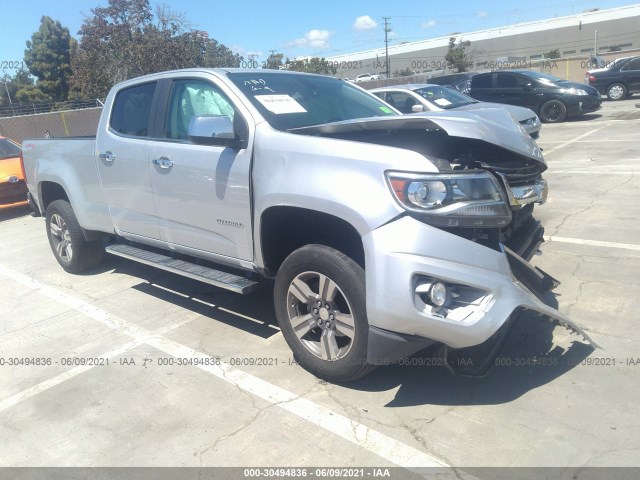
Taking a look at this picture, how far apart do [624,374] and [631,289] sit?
142 centimetres

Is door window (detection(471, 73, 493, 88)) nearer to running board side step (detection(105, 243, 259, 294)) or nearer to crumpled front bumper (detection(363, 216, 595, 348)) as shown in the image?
running board side step (detection(105, 243, 259, 294))

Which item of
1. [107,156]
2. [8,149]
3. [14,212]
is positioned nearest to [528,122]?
[107,156]

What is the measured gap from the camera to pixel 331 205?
3186mm

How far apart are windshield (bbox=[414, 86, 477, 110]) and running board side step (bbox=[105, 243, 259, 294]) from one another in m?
8.20

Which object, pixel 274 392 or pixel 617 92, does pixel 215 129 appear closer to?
pixel 274 392

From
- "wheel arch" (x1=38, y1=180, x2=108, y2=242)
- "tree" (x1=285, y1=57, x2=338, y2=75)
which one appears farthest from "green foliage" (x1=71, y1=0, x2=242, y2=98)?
"wheel arch" (x1=38, y1=180, x2=108, y2=242)

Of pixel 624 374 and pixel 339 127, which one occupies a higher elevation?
pixel 339 127

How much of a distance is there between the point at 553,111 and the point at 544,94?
0.65 metres

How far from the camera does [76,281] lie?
6109 mm

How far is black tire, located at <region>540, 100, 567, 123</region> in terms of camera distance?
1658cm

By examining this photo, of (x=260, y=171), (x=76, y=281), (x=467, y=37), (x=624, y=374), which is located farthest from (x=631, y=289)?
(x=467, y=37)

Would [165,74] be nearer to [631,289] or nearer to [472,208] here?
[472,208]

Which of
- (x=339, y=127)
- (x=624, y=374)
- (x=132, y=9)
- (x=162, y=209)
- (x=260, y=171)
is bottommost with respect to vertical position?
(x=624, y=374)

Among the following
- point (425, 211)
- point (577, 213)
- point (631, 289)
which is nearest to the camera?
point (425, 211)
